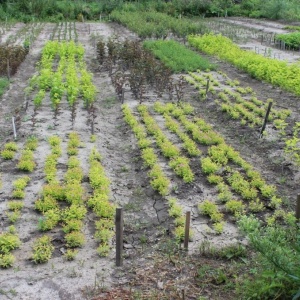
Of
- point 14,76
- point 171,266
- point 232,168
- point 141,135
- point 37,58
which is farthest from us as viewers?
point 37,58

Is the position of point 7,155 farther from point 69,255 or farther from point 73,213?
point 69,255

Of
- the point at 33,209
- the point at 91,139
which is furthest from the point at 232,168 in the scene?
the point at 33,209

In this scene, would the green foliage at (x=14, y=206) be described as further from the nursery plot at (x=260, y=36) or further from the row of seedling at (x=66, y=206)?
the nursery plot at (x=260, y=36)

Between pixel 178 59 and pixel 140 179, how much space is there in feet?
31.5

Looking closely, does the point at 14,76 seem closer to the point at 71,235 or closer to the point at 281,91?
the point at 281,91

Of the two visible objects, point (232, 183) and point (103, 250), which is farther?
point (232, 183)

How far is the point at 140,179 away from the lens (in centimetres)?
849

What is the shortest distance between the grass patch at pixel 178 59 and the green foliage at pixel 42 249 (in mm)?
10993

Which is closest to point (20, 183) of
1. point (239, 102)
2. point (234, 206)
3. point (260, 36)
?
point (234, 206)

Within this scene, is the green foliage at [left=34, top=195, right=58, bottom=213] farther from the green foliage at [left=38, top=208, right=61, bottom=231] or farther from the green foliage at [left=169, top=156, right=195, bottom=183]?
the green foliage at [left=169, top=156, right=195, bottom=183]

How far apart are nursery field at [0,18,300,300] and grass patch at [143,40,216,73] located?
93 cm

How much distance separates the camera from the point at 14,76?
610 inches

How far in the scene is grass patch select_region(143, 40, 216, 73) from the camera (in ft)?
54.2

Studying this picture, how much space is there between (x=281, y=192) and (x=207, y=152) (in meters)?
2.07
